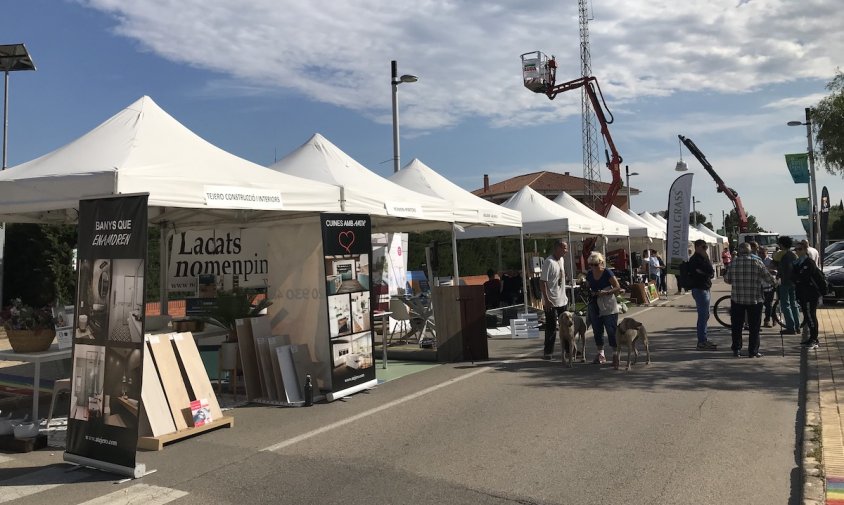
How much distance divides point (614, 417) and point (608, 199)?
938 inches

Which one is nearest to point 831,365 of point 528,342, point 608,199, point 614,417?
point 614,417

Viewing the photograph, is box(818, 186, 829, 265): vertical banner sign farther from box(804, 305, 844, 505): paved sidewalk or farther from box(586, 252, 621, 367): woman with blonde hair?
box(586, 252, 621, 367): woman with blonde hair

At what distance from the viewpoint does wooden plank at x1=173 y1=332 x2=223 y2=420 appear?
6.28 m

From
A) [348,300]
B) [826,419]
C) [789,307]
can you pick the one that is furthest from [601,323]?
[789,307]

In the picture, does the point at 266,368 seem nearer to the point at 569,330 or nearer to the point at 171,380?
the point at 171,380

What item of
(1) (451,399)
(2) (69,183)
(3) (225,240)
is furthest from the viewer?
(3) (225,240)

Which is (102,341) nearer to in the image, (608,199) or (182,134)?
(182,134)

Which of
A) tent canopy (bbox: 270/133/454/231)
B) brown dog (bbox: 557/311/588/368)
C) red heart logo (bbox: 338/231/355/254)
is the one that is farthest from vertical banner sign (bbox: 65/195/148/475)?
brown dog (bbox: 557/311/588/368)

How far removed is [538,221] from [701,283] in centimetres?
616

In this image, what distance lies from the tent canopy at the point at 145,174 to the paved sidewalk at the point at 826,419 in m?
5.57

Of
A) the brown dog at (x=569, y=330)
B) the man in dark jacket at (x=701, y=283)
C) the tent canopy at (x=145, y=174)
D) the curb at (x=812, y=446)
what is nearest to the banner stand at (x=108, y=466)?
the tent canopy at (x=145, y=174)

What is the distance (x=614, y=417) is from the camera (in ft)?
20.9

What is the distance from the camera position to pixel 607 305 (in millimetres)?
9188

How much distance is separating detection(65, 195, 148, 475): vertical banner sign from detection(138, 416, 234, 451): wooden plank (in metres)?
0.63
